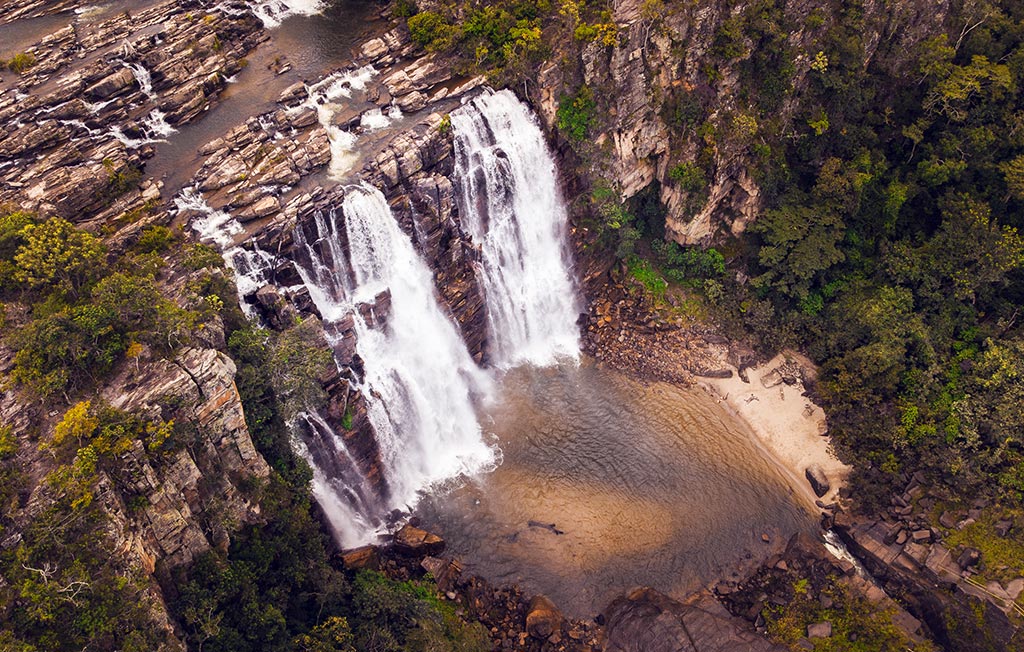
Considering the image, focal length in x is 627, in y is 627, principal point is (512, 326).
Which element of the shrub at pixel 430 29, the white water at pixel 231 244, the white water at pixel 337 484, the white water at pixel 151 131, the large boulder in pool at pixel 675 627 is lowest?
the large boulder in pool at pixel 675 627

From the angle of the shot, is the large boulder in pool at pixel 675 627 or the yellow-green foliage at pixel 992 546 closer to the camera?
the large boulder in pool at pixel 675 627

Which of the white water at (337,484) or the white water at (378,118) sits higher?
the white water at (378,118)

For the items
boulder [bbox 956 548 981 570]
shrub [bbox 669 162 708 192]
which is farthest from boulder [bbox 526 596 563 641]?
shrub [bbox 669 162 708 192]

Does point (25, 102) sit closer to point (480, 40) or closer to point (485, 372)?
point (480, 40)

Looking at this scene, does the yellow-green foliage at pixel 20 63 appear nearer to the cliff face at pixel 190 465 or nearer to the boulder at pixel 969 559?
the cliff face at pixel 190 465

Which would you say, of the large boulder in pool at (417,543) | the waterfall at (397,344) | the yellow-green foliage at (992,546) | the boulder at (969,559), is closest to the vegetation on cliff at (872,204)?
the yellow-green foliage at (992,546)

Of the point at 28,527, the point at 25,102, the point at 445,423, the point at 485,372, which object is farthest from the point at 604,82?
the point at 28,527
